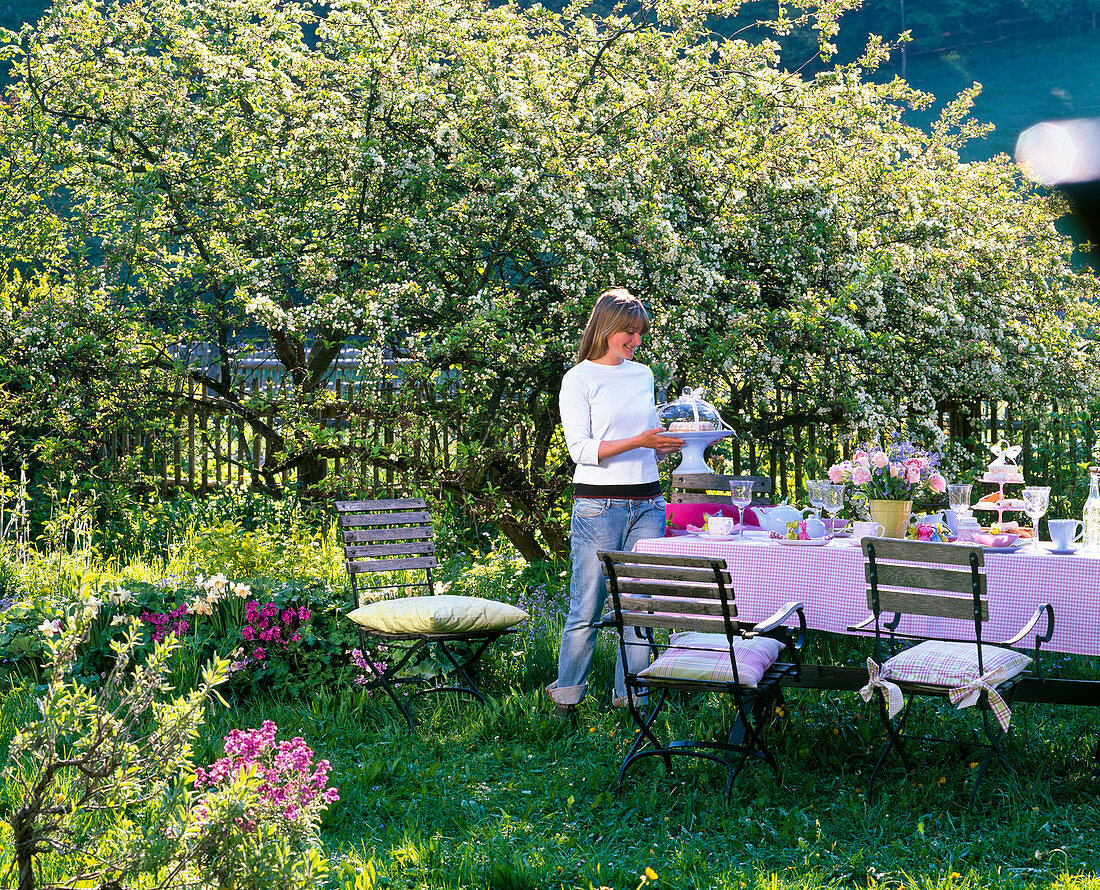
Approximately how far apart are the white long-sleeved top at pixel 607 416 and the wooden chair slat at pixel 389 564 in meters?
1.35

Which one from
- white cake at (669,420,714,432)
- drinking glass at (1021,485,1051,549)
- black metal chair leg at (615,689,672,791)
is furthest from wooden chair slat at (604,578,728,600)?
drinking glass at (1021,485,1051,549)

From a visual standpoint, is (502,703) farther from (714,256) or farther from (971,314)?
(971,314)

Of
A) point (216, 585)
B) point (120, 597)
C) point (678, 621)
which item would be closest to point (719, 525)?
point (678, 621)

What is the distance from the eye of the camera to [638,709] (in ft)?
15.4

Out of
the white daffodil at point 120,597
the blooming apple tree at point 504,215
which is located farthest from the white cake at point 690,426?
the white daffodil at point 120,597

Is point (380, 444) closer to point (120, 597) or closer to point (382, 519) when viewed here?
point (382, 519)

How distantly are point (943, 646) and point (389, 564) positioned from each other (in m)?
2.81

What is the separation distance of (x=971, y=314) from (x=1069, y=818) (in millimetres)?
5368

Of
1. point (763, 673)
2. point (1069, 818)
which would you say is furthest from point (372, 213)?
point (1069, 818)

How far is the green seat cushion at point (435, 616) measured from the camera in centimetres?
→ 479

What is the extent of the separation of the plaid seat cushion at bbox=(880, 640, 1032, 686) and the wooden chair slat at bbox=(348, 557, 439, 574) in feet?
8.62

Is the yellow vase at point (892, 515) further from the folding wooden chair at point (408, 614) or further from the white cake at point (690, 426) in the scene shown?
the folding wooden chair at point (408, 614)

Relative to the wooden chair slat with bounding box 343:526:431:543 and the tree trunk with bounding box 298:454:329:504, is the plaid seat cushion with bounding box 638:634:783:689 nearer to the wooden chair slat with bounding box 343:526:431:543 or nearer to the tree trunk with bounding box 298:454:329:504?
the wooden chair slat with bounding box 343:526:431:543

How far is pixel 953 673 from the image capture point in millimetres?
3652
